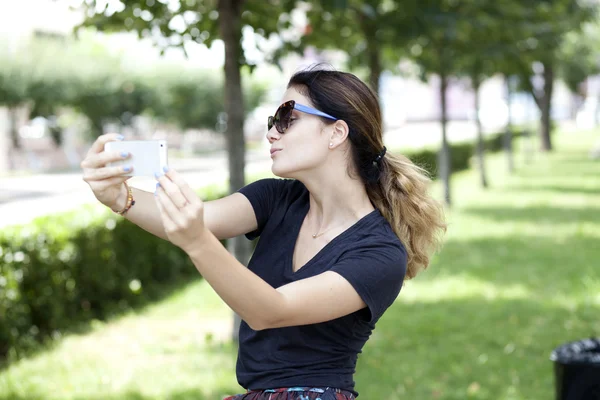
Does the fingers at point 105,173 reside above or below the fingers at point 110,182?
above

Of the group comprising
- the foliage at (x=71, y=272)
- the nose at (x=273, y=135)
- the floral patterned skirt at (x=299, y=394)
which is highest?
the nose at (x=273, y=135)

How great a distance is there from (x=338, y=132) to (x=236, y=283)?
2.32 feet

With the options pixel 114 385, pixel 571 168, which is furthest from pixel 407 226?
pixel 571 168

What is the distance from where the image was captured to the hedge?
6.55 metres

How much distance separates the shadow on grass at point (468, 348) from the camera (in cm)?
552

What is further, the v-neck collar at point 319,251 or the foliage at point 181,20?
the foliage at point 181,20

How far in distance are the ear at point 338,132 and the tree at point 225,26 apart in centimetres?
328

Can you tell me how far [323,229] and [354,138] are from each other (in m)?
0.29

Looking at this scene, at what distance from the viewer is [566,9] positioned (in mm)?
11633

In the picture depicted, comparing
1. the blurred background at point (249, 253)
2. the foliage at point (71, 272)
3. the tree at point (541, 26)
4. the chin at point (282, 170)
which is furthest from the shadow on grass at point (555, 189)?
the chin at point (282, 170)

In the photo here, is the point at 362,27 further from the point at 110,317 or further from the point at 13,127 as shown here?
the point at 13,127

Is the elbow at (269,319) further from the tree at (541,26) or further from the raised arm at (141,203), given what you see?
the tree at (541,26)

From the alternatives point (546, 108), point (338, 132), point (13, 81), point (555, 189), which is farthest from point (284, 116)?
point (13, 81)

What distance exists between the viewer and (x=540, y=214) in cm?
1409
